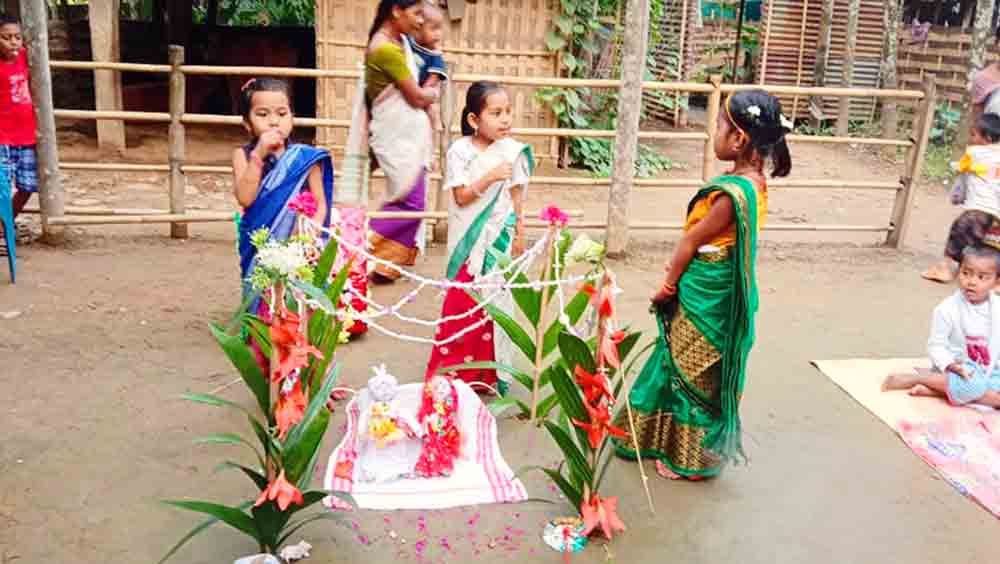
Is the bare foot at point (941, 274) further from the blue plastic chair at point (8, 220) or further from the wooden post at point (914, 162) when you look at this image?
the blue plastic chair at point (8, 220)

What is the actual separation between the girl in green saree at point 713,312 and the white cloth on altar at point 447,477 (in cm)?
52

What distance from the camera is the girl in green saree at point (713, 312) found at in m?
3.00

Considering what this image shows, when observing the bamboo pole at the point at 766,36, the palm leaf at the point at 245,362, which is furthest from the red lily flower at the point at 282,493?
the bamboo pole at the point at 766,36

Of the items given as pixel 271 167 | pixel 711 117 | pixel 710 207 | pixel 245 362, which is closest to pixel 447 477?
pixel 245 362

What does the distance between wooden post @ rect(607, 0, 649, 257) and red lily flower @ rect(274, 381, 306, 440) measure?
3834mm

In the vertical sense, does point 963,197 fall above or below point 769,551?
above

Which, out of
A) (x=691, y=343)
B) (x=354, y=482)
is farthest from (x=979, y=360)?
(x=354, y=482)

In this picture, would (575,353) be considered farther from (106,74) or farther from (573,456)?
(106,74)

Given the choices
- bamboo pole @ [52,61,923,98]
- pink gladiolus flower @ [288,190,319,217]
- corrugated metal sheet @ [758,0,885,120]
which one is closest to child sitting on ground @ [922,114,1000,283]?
bamboo pole @ [52,61,923,98]

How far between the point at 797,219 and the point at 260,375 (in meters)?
6.24

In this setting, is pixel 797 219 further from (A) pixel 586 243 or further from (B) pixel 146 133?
(B) pixel 146 133

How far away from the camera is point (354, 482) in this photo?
3.17m

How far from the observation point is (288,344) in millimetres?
2441

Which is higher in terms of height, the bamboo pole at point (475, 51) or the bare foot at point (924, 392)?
the bamboo pole at point (475, 51)
